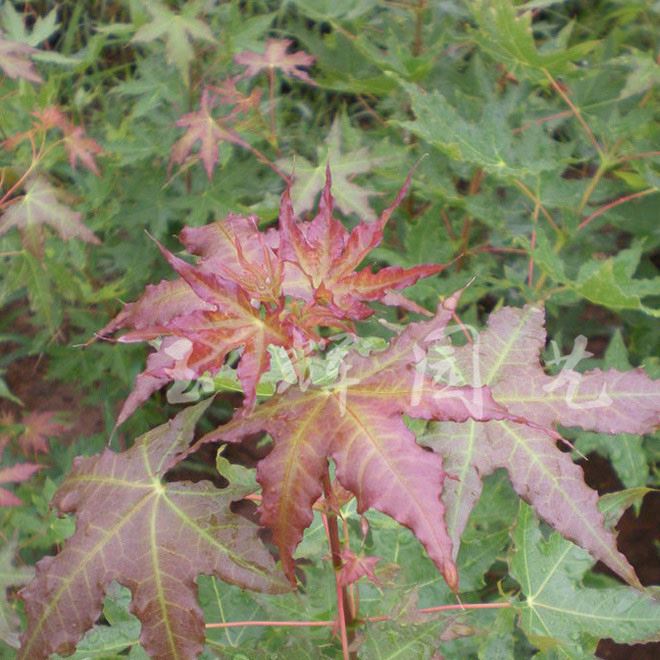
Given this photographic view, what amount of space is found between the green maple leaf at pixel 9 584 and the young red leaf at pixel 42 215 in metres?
0.48

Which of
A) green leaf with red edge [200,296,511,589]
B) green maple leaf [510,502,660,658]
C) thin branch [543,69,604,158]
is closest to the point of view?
green leaf with red edge [200,296,511,589]

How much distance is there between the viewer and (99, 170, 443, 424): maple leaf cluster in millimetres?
568

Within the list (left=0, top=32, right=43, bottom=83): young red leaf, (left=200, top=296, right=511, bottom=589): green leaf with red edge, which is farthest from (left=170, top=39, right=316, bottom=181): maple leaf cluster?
(left=200, top=296, right=511, bottom=589): green leaf with red edge

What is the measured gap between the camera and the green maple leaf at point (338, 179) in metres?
1.32

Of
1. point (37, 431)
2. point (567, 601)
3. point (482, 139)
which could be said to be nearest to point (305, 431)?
point (567, 601)

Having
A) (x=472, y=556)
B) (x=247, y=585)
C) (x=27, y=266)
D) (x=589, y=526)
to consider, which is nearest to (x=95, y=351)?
(x=27, y=266)

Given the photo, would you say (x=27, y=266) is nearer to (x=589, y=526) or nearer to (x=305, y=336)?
(x=305, y=336)

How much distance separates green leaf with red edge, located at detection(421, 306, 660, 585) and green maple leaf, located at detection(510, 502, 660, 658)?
0.70ft

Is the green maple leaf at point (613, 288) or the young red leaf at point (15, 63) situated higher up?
the young red leaf at point (15, 63)

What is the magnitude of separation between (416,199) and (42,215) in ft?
2.46

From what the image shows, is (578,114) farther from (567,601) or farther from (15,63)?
(15,63)

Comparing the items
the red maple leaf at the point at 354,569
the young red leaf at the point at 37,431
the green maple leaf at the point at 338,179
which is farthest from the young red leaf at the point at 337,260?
the young red leaf at the point at 37,431

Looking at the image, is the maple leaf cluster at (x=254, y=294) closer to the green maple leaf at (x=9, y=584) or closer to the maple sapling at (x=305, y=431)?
the maple sapling at (x=305, y=431)

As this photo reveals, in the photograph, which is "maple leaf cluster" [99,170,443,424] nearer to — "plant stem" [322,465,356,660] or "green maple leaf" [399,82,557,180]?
"plant stem" [322,465,356,660]
